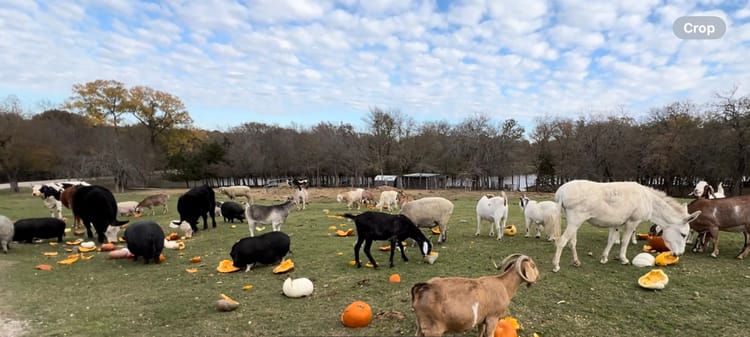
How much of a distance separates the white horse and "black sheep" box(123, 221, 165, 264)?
→ 982 cm

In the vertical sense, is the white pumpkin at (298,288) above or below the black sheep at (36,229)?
below

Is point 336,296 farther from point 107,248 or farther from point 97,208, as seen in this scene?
point 97,208

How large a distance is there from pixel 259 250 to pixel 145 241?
3302 millimetres

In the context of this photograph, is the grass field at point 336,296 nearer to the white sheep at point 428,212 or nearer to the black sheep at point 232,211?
the white sheep at point 428,212

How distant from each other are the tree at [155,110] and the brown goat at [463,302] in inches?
2422

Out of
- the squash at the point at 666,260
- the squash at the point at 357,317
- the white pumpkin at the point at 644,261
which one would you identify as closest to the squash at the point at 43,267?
the squash at the point at 357,317

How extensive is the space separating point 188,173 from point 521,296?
60.8m

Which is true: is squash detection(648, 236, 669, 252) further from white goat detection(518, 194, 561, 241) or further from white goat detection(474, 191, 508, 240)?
white goat detection(474, 191, 508, 240)

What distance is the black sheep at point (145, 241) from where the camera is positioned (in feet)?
30.9

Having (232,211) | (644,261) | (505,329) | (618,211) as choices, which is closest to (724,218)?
(644,261)

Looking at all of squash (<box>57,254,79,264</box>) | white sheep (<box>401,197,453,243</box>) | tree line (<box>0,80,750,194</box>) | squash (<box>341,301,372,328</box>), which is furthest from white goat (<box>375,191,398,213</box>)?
tree line (<box>0,80,750,194</box>)

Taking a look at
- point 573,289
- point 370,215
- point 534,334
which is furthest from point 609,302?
point 370,215

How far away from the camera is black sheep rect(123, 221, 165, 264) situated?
9.41 metres

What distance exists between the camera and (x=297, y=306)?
20.4 feet
